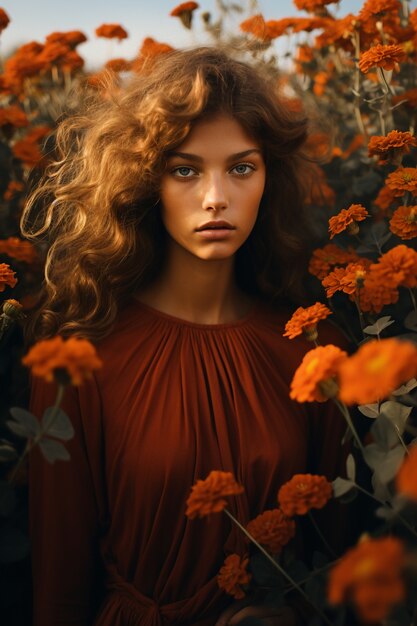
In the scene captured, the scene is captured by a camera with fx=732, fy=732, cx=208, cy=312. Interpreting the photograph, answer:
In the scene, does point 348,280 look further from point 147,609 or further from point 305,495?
point 147,609

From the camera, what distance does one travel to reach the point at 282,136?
1328 millimetres

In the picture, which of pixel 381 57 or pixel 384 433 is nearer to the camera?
pixel 384 433

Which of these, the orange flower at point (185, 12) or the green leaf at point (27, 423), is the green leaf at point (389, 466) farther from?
the orange flower at point (185, 12)

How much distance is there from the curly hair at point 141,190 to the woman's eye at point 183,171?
0.09 feet

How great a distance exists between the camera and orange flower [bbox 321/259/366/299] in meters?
1.17

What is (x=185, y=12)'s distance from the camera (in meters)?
1.76

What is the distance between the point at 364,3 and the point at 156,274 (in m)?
0.73

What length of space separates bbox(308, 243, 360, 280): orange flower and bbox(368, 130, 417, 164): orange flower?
→ 196 mm

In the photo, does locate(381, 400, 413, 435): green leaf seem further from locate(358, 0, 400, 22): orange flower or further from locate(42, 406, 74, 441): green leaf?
locate(358, 0, 400, 22): orange flower

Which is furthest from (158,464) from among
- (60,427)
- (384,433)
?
(384,433)

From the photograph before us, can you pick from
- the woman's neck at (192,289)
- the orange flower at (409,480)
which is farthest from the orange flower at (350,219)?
the orange flower at (409,480)

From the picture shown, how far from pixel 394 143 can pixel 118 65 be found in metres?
0.77

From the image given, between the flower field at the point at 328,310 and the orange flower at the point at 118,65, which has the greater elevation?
the orange flower at the point at 118,65

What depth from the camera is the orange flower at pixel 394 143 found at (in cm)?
129
